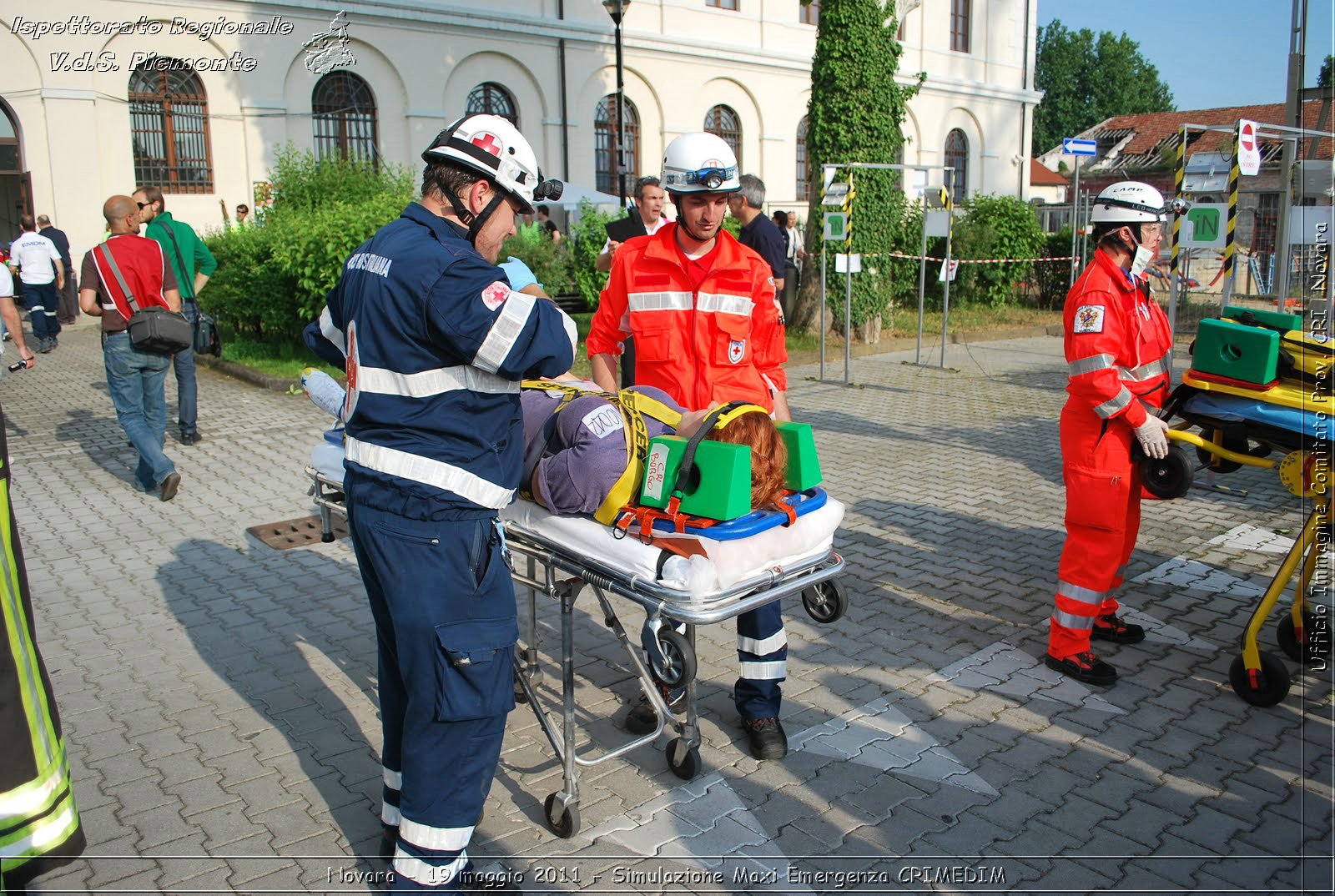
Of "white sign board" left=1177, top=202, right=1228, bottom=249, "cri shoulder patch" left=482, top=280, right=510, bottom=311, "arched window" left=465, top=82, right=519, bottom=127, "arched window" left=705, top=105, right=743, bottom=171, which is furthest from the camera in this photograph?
"arched window" left=705, top=105, right=743, bottom=171

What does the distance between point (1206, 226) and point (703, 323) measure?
7999 mm

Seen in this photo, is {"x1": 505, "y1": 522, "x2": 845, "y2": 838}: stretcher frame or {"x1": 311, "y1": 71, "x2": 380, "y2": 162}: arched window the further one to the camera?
{"x1": 311, "y1": 71, "x2": 380, "y2": 162}: arched window

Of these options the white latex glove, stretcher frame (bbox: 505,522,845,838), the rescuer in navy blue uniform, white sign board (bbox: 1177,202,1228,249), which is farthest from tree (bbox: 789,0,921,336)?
the rescuer in navy blue uniform

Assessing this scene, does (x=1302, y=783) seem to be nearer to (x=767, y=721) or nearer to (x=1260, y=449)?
(x=1260, y=449)

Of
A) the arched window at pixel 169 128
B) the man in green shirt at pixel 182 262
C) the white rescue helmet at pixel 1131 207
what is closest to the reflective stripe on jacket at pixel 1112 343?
the white rescue helmet at pixel 1131 207

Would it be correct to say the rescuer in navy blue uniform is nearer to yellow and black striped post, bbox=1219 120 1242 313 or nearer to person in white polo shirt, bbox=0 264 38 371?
yellow and black striped post, bbox=1219 120 1242 313

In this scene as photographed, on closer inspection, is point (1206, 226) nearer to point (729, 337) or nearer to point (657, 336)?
point (729, 337)

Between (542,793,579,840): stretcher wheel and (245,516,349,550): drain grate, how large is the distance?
135 inches

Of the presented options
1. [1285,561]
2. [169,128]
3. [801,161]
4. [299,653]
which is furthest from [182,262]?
[801,161]

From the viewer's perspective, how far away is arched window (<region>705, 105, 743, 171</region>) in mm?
28828

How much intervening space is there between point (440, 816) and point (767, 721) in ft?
5.11

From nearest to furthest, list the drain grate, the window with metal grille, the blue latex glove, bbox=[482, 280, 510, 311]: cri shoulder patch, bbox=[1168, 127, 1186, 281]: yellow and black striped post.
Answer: bbox=[482, 280, 510, 311]: cri shoulder patch < the blue latex glove < the drain grate < bbox=[1168, 127, 1186, 281]: yellow and black striped post < the window with metal grille

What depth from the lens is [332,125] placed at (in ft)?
74.5

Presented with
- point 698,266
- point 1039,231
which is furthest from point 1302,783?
point 1039,231
